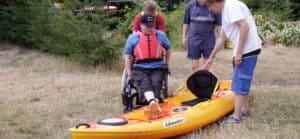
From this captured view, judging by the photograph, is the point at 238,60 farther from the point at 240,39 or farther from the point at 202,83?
the point at 202,83

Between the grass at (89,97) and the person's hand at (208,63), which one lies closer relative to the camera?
the grass at (89,97)

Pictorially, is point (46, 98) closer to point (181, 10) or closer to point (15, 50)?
point (15, 50)

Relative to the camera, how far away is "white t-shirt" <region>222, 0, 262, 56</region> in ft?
19.2

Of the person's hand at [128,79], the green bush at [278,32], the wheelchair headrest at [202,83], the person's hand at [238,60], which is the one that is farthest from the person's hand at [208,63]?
the green bush at [278,32]

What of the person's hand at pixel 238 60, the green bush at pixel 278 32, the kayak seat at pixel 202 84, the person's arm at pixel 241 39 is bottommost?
the green bush at pixel 278 32

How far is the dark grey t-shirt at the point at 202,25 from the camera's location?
7238mm

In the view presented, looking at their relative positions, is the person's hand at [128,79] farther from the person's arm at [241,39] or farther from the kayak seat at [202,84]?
the person's arm at [241,39]

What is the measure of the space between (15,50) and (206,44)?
7.77 m

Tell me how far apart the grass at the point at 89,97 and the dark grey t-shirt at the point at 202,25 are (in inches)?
39.9

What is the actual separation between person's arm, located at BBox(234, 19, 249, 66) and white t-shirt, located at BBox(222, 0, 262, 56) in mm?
57

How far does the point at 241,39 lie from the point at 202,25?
1.43 m

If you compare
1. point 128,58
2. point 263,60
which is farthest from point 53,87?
point 263,60

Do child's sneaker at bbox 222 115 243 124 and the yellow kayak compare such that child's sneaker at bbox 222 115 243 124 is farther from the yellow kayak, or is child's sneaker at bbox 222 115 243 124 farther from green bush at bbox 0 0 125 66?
green bush at bbox 0 0 125 66

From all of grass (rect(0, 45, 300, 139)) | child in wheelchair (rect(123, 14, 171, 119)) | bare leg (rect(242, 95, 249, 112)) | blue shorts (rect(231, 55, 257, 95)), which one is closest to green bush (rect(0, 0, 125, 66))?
grass (rect(0, 45, 300, 139))
